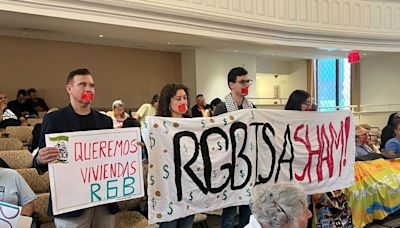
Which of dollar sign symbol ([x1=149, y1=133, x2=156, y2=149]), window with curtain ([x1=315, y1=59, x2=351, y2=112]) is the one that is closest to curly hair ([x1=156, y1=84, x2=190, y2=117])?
dollar sign symbol ([x1=149, y1=133, x2=156, y2=149])

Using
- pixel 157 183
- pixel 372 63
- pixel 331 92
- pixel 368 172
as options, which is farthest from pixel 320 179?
pixel 331 92

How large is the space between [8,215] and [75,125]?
57 centimetres

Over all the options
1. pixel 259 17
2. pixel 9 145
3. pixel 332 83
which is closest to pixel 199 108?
pixel 259 17

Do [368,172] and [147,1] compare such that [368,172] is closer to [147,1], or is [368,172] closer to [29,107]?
[147,1]

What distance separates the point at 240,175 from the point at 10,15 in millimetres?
5274

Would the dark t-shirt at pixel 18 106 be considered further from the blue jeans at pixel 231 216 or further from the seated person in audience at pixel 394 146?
the seated person in audience at pixel 394 146

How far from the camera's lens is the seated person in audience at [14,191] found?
6.82 feet

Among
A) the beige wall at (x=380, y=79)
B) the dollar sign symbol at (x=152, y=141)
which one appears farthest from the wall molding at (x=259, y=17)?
the dollar sign symbol at (x=152, y=141)

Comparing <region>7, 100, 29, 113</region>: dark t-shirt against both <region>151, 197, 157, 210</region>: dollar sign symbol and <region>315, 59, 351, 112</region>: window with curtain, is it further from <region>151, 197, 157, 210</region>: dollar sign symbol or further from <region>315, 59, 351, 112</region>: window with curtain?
<region>315, 59, 351, 112</region>: window with curtain

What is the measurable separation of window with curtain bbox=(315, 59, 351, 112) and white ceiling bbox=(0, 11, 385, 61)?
2.37 meters

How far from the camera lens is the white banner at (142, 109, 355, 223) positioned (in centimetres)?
264

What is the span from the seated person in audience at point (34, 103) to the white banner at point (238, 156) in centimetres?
642

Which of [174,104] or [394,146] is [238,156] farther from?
[394,146]

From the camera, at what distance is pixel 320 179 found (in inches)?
137
